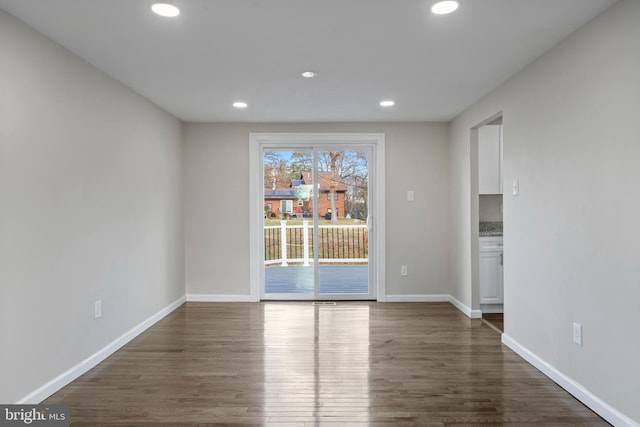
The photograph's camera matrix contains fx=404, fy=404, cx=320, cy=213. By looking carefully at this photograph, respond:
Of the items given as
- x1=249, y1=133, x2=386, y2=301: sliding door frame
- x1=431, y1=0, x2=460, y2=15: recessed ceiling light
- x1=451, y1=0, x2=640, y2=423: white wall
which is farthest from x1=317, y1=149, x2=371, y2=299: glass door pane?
x1=431, y1=0, x2=460, y2=15: recessed ceiling light

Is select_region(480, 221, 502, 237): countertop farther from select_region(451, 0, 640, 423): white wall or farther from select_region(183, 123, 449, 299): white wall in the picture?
select_region(451, 0, 640, 423): white wall

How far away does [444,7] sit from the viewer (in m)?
2.22

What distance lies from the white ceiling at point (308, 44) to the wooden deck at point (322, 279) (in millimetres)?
2287

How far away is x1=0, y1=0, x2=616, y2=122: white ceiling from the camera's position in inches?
88.1

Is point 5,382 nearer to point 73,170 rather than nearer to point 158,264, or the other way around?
point 73,170

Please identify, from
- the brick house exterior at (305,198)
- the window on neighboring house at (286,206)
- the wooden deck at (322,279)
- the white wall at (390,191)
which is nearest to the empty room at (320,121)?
the white wall at (390,191)

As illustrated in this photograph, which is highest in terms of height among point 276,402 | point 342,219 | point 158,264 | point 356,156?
point 356,156

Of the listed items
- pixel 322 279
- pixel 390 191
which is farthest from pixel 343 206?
pixel 322 279

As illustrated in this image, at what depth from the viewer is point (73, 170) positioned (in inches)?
→ 113

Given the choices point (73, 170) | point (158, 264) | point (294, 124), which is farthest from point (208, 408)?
point (294, 124)

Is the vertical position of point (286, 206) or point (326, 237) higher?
point (286, 206)

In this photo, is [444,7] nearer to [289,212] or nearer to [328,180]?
[328,180]

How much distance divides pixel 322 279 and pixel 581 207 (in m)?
3.43

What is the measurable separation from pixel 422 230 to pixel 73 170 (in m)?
3.91
